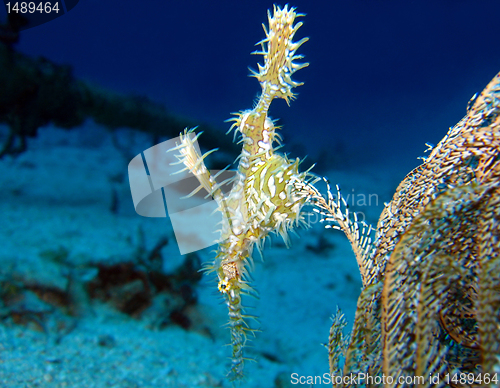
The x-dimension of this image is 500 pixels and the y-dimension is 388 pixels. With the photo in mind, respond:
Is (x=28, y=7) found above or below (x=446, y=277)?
above

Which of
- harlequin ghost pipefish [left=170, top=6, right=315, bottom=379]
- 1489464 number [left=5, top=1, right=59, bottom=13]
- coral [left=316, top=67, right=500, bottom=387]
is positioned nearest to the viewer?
coral [left=316, top=67, right=500, bottom=387]

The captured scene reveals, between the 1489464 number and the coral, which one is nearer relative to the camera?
Result: the coral

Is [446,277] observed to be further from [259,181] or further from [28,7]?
[28,7]

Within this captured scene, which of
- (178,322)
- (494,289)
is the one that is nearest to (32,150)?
(178,322)

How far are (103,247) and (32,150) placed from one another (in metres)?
3.26

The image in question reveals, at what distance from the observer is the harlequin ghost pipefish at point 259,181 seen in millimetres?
1789

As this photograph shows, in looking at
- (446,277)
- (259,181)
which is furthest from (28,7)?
(446,277)

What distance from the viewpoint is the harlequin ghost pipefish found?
179 centimetres

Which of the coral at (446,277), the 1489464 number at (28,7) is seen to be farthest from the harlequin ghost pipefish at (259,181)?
the 1489464 number at (28,7)

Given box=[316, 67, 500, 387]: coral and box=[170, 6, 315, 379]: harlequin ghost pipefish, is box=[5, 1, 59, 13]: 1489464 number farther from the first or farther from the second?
box=[316, 67, 500, 387]: coral

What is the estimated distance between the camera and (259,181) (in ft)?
6.15

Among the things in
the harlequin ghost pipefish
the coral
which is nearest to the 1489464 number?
the harlequin ghost pipefish

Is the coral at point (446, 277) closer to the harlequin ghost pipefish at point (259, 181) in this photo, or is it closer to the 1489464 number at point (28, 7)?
the harlequin ghost pipefish at point (259, 181)

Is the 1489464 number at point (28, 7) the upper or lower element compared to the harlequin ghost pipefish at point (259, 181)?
upper
